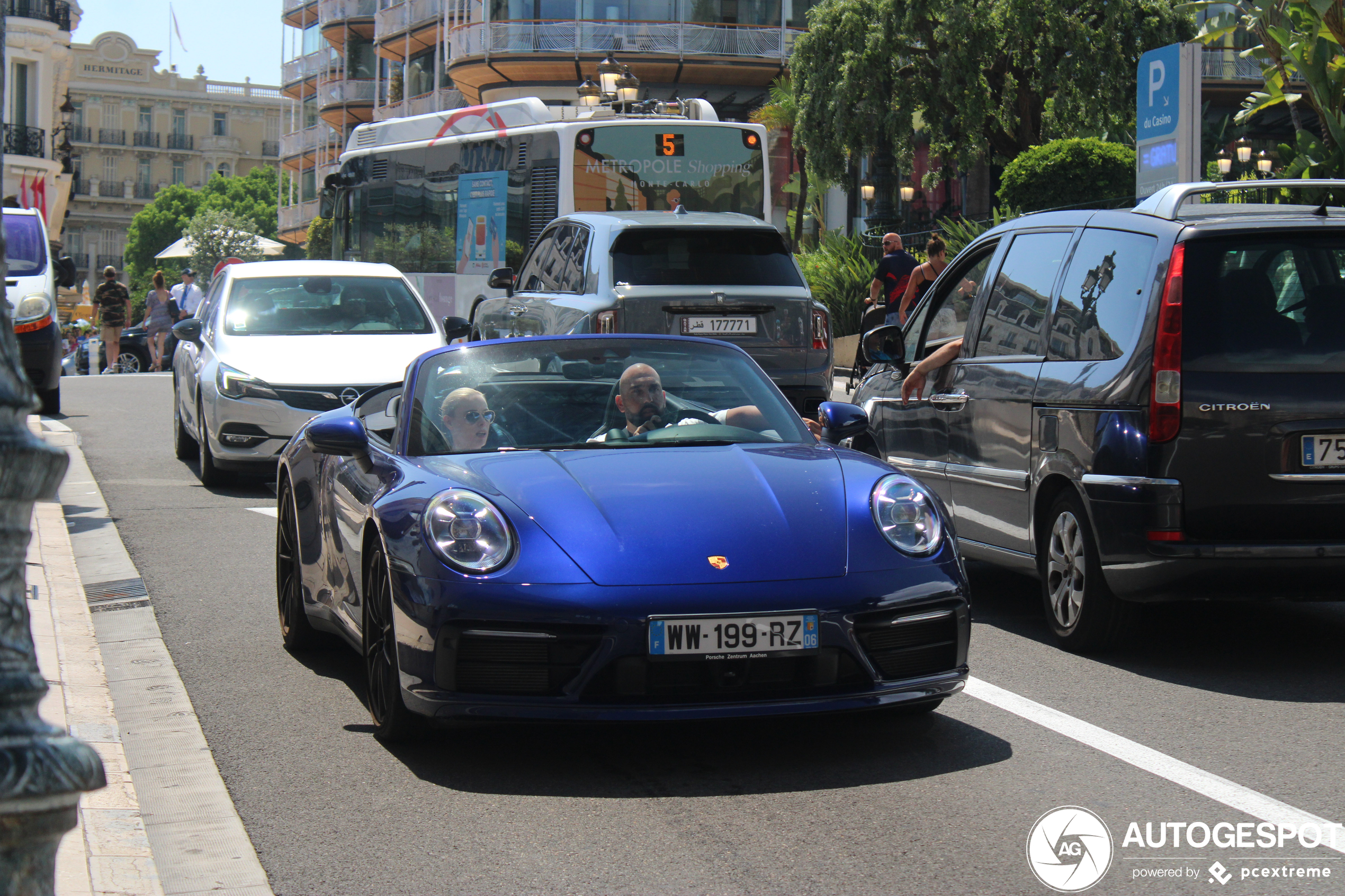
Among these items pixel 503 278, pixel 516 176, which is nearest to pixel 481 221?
pixel 516 176

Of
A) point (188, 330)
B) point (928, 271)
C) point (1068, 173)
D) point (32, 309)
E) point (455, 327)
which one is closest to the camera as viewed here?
point (188, 330)

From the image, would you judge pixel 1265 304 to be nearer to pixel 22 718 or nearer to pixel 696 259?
pixel 22 718

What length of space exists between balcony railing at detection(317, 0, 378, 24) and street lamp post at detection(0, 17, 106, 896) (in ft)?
242

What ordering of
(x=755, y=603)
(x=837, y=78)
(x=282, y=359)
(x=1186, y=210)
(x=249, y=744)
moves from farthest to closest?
(x=837, y=78) → (x=282, y=359) → (x=1186, y=210) → (x=249, y=744) → (x=755, y=603)

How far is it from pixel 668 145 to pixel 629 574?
50.4 feet

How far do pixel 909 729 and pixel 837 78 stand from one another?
32.6 m

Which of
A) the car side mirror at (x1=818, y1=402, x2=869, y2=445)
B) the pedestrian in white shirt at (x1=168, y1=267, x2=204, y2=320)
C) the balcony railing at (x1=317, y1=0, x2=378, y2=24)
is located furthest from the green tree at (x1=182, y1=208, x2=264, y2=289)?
the car side mirror at (x1=818, y1=402, x2=869, y2=445)

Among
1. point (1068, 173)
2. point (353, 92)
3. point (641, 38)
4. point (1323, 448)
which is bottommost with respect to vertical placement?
point (1323, 448)

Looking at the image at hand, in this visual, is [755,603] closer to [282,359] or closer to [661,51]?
[282,359]

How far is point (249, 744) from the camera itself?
5.30m

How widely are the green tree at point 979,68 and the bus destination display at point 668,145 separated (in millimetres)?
15759

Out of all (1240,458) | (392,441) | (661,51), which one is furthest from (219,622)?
(661,51)

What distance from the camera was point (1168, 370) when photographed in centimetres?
618

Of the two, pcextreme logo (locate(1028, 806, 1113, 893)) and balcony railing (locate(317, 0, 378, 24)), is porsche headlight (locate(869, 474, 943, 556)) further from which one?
balcony railing (locate(317, 0, 378, 24))
